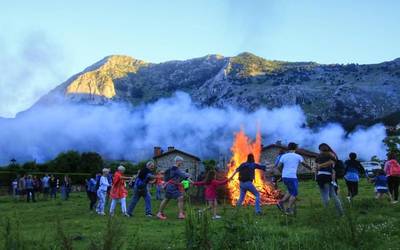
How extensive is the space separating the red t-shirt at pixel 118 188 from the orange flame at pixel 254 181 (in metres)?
4.48

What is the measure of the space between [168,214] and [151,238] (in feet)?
22.6

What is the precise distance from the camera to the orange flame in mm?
21212

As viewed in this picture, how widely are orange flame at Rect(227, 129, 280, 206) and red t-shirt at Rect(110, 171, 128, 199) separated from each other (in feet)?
14.7

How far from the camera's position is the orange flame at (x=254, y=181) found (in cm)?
2121

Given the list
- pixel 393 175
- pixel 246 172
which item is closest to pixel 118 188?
pixel 246 172

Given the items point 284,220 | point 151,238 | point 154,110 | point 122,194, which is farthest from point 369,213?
point 154,110

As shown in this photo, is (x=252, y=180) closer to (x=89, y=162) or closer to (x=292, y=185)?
(x=292, y=185)

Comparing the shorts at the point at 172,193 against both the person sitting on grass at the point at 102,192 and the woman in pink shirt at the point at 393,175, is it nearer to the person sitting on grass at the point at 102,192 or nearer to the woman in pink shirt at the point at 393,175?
the person sitting on grass at the point at 102,192

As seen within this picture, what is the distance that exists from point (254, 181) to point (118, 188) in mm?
6222

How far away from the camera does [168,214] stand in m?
18.0

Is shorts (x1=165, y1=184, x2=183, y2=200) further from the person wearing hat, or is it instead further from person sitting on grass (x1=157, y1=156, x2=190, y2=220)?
the person wearing hat

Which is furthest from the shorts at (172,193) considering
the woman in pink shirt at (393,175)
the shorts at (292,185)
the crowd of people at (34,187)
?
the crowd of people at (34,187)

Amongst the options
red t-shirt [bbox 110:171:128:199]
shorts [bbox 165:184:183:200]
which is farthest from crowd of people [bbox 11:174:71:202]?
shorts [bbox 165:184:183:200]

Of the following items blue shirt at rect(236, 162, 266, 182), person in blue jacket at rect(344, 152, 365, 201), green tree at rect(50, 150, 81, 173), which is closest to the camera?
blue shirt at rect(236, 162, 266, 182)
